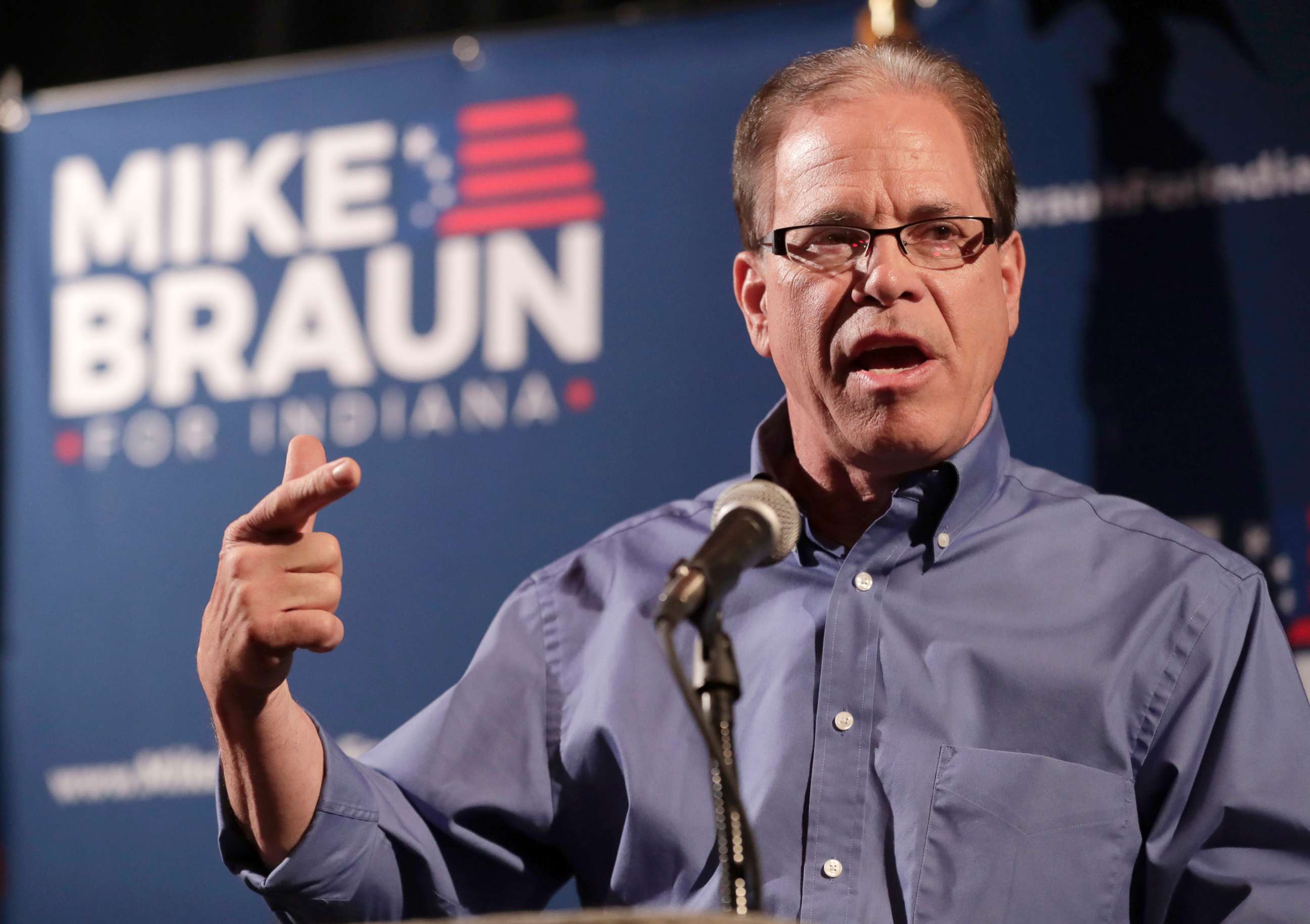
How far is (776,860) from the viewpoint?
1.57 metres

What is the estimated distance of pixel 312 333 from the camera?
2.63m

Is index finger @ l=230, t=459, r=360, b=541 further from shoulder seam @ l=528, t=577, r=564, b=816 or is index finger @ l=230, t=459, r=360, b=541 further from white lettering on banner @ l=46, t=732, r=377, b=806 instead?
white lettering on banner @ l=46, t=732, r=377, b=806

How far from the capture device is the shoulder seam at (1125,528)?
161 centimetres

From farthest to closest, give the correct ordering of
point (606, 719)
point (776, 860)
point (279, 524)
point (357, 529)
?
point (357, 529)
point (606, 719)
point (776, 860)
point (279, 524)

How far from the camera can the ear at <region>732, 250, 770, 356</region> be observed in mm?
1881

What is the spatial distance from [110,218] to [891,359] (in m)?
1.79

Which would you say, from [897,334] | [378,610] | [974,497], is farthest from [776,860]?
[378,610]

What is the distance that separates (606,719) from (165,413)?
139cm

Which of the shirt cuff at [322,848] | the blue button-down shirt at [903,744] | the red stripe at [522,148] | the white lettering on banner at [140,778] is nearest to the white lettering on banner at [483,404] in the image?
the red stripe at [522,148]

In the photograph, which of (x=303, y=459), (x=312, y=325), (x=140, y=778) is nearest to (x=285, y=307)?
(x=312, y=325)

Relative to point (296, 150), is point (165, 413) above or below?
below

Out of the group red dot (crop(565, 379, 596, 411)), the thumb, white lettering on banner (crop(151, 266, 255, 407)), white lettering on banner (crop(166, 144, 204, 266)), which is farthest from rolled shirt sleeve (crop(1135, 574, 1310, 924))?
white lettering on banner (crop(166, 144, 204, 266))

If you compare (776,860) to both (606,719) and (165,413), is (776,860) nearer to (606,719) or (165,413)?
(606,719)

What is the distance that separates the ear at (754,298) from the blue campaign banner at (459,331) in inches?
18.2
